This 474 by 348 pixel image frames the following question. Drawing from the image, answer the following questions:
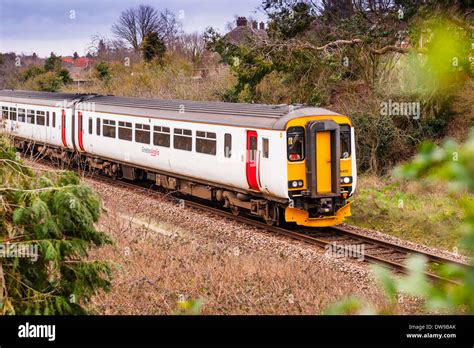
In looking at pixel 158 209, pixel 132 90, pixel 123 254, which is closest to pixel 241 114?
pixel 158 209

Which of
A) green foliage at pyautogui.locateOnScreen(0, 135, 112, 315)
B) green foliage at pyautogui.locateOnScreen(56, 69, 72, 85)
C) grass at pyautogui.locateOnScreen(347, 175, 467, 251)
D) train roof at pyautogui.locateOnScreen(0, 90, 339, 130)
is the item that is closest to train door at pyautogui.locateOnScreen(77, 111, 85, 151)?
train roof at pyautogui.locateOnScreen(0, 90, 339, 130)

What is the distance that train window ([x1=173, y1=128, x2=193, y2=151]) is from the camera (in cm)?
1716

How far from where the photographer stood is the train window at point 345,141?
1485 cm

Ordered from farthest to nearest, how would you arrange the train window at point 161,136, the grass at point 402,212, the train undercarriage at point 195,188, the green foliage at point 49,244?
the train window at point 161,136 < the train undercarriage at point 195,188 < the grass at point 402,212 < the green foliage at point 49,244

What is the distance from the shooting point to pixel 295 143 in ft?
46.7

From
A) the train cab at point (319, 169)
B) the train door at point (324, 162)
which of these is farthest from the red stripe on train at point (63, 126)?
A: the train door at point (324, 162)

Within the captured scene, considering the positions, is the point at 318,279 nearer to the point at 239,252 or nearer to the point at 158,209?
the point at 239,252

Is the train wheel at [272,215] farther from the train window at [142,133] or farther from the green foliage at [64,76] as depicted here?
the green foliage at [64,76]

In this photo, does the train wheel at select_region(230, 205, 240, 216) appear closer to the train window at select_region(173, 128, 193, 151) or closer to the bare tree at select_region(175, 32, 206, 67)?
the train window at select_region(173, 128, 193, 151)

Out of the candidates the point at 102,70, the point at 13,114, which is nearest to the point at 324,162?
the point at 13,114

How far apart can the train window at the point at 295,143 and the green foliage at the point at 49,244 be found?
8.31 m

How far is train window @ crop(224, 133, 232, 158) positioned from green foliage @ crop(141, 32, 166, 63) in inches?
1152

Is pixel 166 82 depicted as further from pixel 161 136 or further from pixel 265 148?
pixel 265 148
